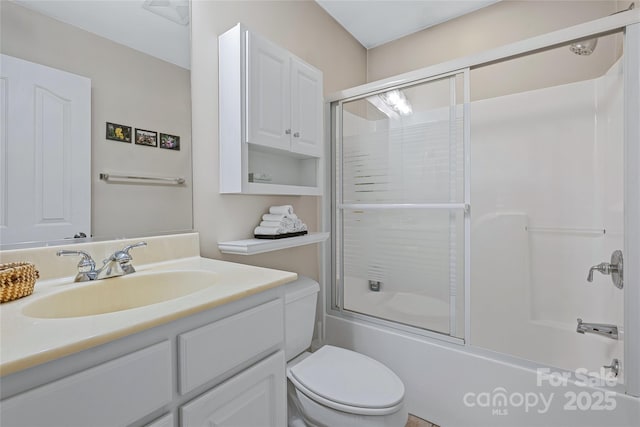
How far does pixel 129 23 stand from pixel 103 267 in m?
0.94

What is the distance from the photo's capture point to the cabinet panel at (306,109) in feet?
5.16

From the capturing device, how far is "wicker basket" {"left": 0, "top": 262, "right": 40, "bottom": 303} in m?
0.73

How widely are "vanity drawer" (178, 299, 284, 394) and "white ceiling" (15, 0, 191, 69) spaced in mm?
1121

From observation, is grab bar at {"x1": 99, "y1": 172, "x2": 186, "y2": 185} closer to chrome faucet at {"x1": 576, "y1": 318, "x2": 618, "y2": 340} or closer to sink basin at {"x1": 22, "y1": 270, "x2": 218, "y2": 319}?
sink basin at {"x1": 22, "y1": 270, "x2": 218, "y2": 319}

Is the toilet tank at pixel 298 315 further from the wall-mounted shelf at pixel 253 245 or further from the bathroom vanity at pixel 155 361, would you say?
the bathroom vanity at pixel 155 361

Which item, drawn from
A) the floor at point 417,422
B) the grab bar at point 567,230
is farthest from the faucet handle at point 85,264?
the grab bar at point 567,230

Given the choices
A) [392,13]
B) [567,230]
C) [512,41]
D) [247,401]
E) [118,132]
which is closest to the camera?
[247,401]

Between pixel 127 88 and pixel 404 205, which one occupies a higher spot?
pixel 127 88

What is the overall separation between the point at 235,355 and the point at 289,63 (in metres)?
1.37

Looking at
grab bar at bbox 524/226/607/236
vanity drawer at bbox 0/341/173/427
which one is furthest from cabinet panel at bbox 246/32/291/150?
grab bar at bbox 524/226/607/236

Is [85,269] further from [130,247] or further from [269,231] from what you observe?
[269,231]

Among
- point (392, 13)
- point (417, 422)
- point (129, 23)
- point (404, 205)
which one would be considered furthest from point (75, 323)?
point (392, 13)

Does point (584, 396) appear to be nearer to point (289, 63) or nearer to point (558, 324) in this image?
point (558, 324)

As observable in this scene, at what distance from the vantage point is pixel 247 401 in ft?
2.76
